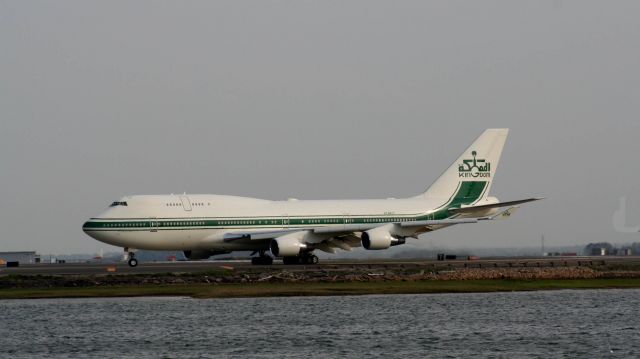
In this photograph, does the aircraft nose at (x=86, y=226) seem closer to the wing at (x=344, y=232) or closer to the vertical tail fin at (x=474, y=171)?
the wing at (x=344, y=232)

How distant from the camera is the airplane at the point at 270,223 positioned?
3199 inches

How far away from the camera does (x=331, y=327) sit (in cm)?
4562

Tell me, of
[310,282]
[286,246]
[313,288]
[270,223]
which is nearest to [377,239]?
[286,246]

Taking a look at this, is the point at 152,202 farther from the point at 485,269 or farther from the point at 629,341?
the point at 629,341

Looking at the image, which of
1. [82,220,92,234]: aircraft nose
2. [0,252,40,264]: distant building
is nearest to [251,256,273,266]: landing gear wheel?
[82,220,92,234]: aircraft nose

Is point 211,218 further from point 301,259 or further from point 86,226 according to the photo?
point 86,226

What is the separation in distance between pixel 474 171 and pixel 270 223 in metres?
18.8

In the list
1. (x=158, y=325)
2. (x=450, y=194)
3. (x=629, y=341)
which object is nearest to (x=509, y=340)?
(x=629, y=341)

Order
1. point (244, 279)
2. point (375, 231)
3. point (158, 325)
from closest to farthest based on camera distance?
point (158, 325) < point (244, 279) < point (375, 231)

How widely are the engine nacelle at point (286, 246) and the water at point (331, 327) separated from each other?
71.1ft

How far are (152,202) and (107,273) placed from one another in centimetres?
925

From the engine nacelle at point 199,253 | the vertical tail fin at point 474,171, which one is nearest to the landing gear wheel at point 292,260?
the engine nacelle at point 199,253

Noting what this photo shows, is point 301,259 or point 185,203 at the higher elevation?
point 185,203

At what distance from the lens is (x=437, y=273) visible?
6988 centimetres
